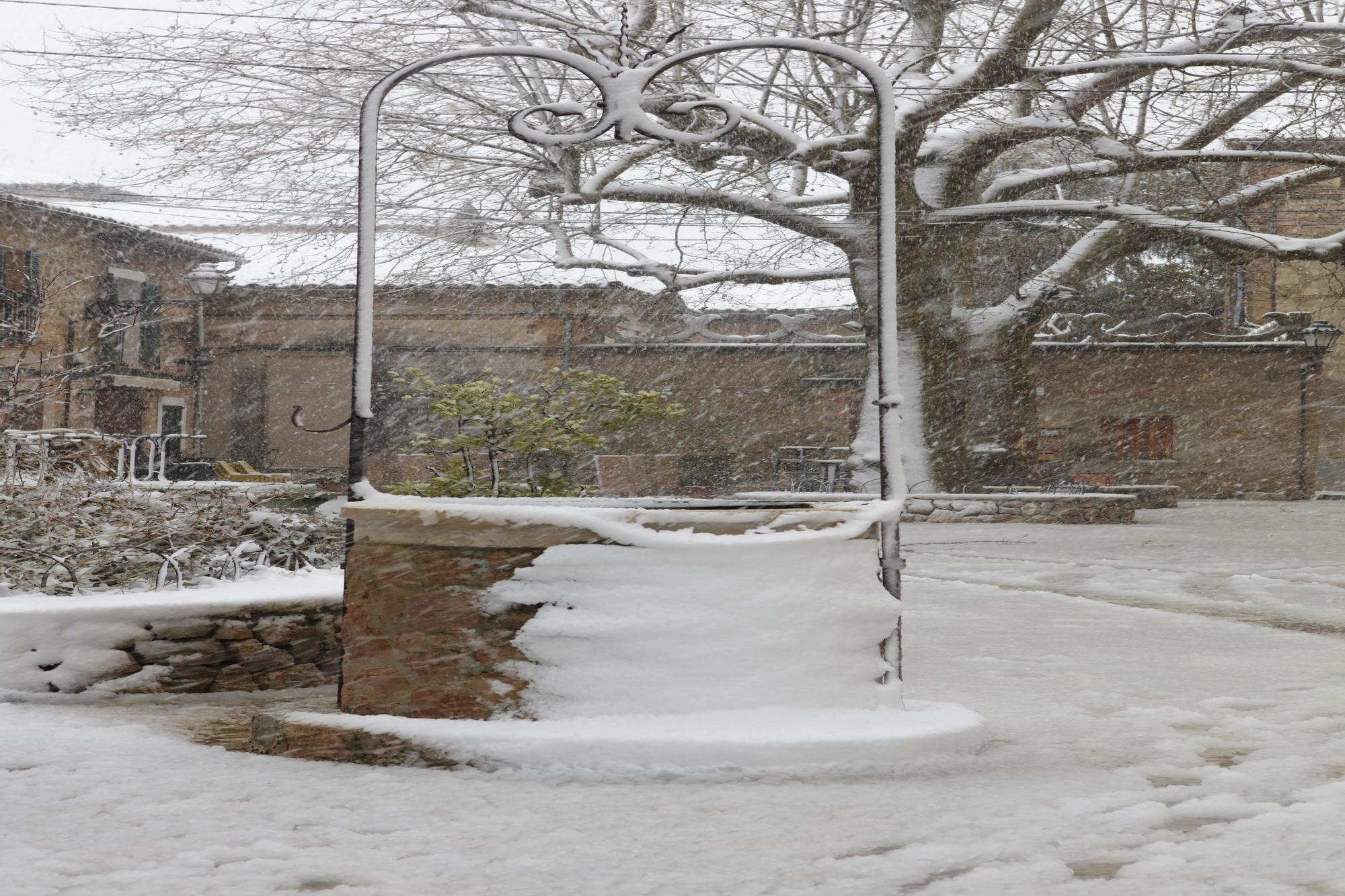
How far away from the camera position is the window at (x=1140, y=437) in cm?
2291

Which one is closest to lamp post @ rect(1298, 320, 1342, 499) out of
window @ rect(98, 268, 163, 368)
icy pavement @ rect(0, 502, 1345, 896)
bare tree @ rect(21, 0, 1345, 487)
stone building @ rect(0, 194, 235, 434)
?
bare tree @ rect(21, 0, 1345, 487)

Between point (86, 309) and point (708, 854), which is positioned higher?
point (86, 309)

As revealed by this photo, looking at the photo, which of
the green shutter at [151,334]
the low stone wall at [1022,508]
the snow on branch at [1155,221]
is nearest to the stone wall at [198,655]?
the low stone wall at [1022,508]

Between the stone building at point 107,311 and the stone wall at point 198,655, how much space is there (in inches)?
644

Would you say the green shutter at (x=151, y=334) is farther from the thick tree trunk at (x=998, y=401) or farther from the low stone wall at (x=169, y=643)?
the low stone wall at (x=169, y=643)

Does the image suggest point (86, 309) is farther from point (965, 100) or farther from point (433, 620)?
point (433, 620)

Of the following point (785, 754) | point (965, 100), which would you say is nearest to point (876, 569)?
point (785, 754)

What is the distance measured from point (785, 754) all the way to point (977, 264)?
72.6ft

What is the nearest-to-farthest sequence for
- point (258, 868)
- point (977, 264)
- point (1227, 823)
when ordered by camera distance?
point (258, 868), point (1227, 823), point (977, 264)

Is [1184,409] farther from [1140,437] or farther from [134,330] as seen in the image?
[134,330]

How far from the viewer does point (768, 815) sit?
10.1 ft

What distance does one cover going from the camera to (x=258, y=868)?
8.63 feet

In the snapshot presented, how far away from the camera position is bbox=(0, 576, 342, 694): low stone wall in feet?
14.9

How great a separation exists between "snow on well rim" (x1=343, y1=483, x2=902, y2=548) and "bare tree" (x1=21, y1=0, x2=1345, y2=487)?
7.71 m
